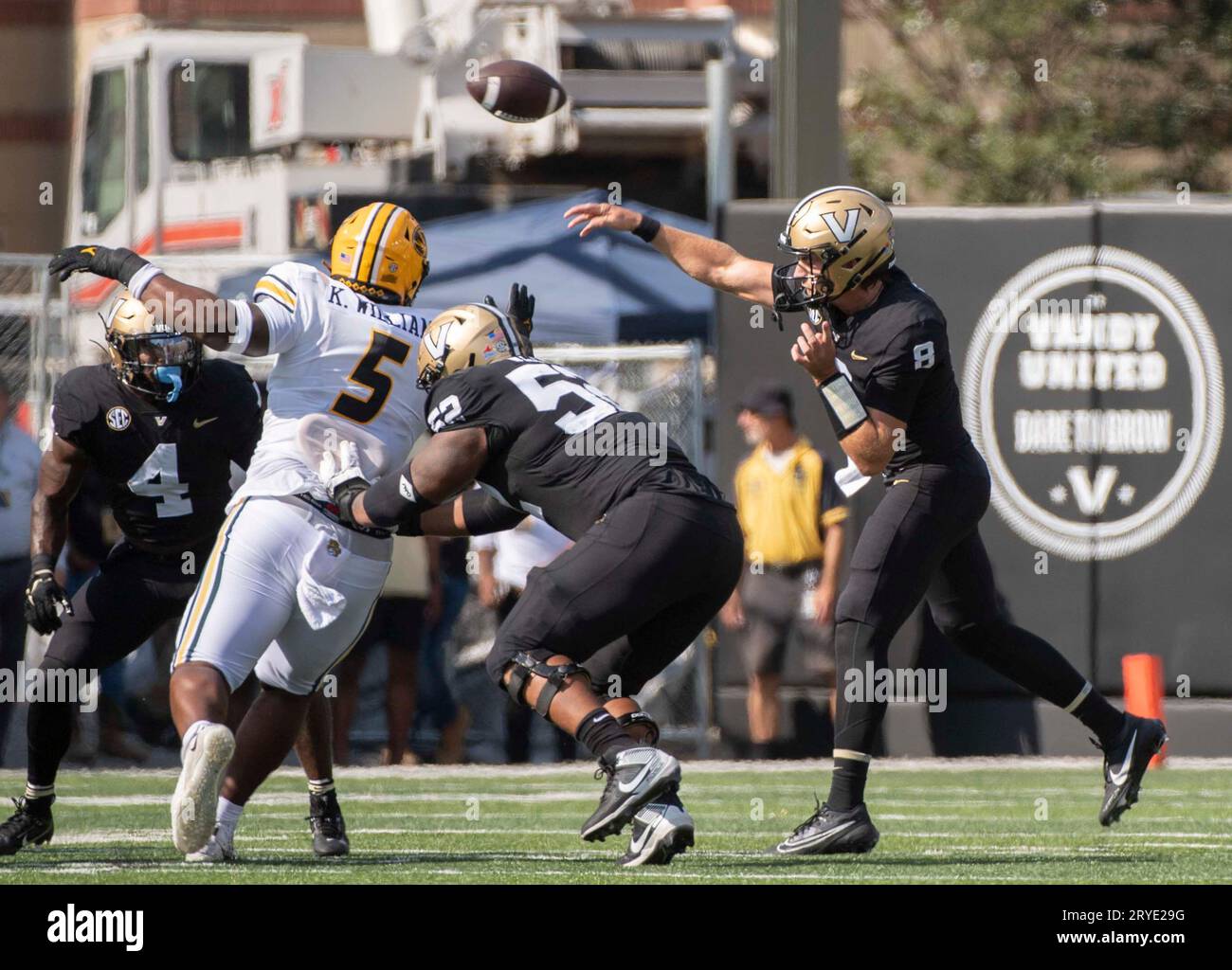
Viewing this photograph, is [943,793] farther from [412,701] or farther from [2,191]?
[2,191]

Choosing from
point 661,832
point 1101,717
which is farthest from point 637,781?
point 1101,717

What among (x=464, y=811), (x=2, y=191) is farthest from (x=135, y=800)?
(x=2, y=191)

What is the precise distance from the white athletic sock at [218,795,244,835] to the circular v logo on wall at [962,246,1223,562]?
5364mm

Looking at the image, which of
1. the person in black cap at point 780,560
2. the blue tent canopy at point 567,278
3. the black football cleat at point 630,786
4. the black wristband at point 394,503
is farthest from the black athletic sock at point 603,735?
the blue tent canopy at point 567,278

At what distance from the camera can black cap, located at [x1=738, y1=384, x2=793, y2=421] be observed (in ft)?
35.3

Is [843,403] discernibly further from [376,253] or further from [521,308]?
[376,253]

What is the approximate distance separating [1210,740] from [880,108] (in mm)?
12667

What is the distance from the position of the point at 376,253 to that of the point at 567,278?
6.37m

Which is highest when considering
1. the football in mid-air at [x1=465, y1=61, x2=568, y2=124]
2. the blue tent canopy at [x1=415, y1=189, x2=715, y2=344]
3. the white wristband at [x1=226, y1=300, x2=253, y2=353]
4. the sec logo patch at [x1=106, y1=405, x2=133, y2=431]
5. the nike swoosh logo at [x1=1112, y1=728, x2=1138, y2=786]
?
the football in mid-air at [x1=465, y1=61, x2=568, y2=124]

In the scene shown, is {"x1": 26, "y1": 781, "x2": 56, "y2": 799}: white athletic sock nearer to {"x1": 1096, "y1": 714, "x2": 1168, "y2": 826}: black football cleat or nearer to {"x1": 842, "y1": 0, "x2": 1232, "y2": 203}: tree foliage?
{"x1": 1096, "y1": 714, "x2": 1168, "y2": 826}: black football cleat

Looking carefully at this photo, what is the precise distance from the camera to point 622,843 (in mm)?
7234

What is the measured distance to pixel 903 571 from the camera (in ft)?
21.8

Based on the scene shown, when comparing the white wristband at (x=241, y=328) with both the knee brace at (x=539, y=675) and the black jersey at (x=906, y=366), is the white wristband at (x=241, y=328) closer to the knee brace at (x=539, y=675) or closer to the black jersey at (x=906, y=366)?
the knee brace at (x=539, y=675)

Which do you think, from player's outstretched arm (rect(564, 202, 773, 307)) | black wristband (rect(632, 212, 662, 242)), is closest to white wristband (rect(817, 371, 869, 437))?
player's outstretched arm (rect(564, 202, 773, 307))
